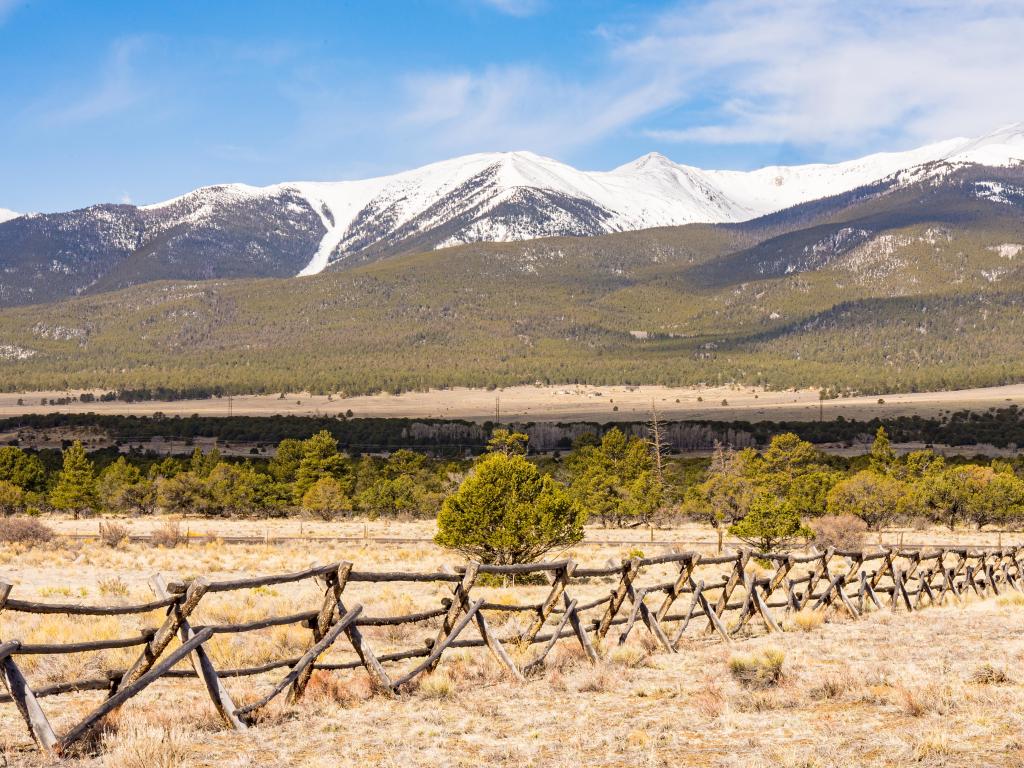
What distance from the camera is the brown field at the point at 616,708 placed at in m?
8.26

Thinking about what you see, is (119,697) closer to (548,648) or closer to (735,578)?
(548,648)

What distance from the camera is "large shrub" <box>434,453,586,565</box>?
31594mm

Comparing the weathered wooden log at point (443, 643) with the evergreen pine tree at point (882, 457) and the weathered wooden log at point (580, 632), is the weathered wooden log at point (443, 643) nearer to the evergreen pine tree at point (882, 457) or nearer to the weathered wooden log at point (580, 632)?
Answer: the weathered wooden log at point (580, 632)

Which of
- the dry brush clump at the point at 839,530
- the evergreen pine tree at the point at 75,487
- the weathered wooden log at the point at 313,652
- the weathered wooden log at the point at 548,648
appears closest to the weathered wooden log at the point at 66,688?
the weathered wooden log at the point at 313,652

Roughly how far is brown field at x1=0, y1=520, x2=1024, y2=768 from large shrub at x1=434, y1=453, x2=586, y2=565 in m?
14.7

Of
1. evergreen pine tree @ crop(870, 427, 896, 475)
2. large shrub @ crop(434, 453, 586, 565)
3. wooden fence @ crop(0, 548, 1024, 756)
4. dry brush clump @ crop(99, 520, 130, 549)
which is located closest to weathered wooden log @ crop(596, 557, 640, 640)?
wooden fence @ crop(0, 548, 1024, 756)

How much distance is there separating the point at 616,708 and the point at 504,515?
2151cm

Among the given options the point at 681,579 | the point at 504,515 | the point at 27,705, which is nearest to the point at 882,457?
the point at 504,515

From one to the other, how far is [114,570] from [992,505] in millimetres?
49957

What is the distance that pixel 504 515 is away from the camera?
104ft

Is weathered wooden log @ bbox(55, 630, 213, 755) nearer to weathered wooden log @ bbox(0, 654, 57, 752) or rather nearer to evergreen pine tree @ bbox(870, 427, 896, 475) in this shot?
weathered wooden log @ bbox(0, 654, 57, 752)

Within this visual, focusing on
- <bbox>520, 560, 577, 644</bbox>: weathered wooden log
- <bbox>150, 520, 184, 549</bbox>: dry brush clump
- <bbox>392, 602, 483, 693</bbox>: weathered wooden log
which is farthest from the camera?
<bbox>150, 520, 184, 549</bbox>: dry brush clump

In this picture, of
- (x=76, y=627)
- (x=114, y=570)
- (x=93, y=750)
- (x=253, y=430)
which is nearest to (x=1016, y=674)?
(x=93, y=750)

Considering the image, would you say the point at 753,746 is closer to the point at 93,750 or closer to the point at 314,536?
the point at 93,750
